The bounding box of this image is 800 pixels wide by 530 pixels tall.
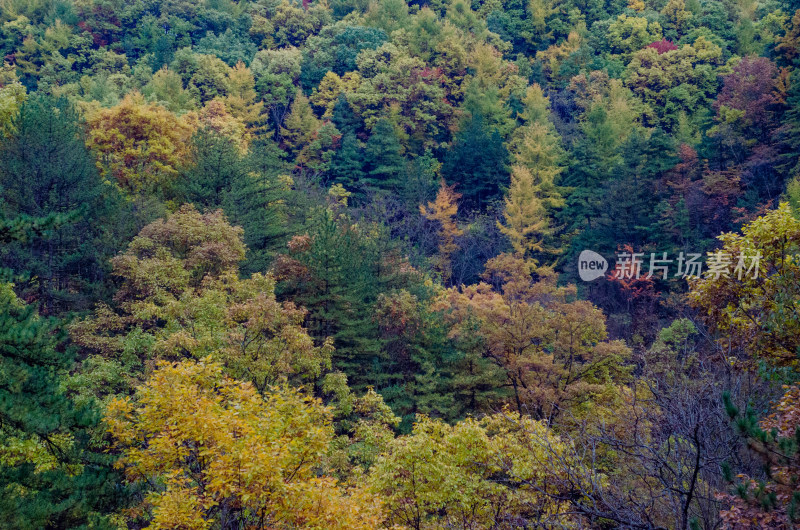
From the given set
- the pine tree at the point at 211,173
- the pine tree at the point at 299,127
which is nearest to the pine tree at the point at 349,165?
the pine tree at the point at 299,127

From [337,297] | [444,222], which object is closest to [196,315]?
[337,297]

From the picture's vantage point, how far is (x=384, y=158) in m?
38.7

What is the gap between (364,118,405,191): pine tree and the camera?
3806 centimetres

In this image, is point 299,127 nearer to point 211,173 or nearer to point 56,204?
point 211,173

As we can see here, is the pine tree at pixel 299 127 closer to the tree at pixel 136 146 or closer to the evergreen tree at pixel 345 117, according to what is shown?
the evergreen tree at pixel 345 117

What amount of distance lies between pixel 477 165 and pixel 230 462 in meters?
33.9

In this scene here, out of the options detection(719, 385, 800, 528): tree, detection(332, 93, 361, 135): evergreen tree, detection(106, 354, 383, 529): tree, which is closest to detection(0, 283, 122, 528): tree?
detection(106, 354, 383, 529): tree

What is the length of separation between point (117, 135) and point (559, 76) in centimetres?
3655

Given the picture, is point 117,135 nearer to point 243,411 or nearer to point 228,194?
point 228,194

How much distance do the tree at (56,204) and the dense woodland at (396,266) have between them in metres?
0.10

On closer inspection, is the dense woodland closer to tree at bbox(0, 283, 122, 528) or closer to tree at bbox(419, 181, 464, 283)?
tree at bbox(0, 283, 122, 528)

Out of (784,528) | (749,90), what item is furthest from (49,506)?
(749,90)

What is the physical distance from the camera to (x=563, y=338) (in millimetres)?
19156

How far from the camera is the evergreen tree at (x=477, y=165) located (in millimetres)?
39156
